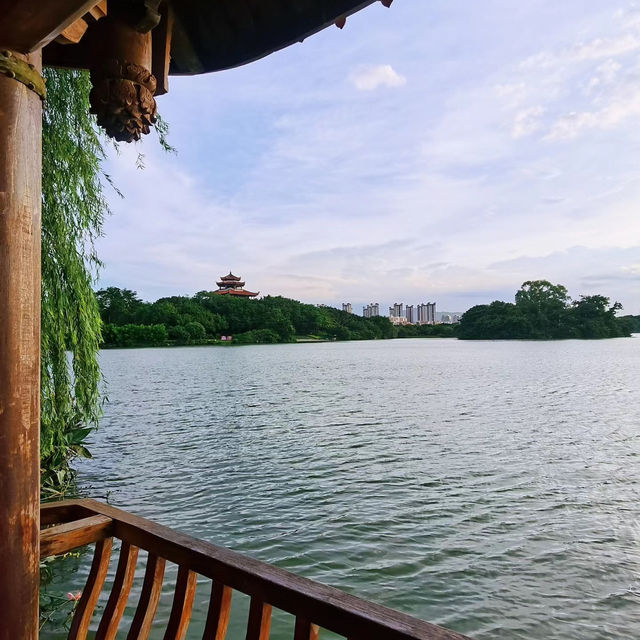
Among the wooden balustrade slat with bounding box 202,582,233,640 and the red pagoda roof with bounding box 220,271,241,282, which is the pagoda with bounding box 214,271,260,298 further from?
the wooden balustrade slat with bounding box 202,582,233,640

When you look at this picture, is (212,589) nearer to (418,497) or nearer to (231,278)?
(418,497)

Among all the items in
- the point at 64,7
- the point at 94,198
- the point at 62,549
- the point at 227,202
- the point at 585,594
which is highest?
the point at 227,202

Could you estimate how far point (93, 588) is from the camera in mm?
1575

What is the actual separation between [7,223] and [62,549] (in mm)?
980

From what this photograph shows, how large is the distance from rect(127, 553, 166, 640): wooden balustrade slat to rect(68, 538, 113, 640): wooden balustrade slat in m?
0.17

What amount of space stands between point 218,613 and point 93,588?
566 mm

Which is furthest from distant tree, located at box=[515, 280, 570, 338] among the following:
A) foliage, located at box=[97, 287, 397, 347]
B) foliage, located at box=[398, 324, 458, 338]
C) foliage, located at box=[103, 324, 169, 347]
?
foliage, located at box=[103, 324, 169, 347]

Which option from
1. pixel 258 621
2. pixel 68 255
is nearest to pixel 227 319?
pixel 68 255

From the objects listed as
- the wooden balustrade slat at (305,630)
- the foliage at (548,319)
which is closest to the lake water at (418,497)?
the wooden balustrade slat at (305,630)

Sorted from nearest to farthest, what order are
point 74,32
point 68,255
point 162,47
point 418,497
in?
point 74,32 → point 162,47 → point 68,255 → point 418,497

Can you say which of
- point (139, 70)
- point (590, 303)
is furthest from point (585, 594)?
point (590, 303)

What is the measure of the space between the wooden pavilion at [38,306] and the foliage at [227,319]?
47848mm

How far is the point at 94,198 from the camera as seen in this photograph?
17.1ft

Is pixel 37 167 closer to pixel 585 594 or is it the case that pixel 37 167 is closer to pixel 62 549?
pixel 62 549
